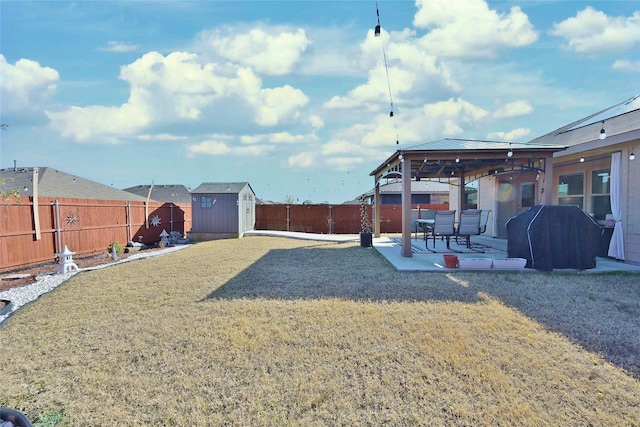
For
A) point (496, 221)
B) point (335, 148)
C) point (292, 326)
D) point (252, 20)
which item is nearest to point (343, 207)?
point (335, 148)

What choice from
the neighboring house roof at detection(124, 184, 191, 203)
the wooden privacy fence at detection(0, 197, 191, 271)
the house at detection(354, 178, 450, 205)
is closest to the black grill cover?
the wooden privacy fence at detection(0, 197, 191, 271)

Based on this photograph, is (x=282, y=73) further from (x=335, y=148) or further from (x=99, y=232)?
(x=99, y=232)

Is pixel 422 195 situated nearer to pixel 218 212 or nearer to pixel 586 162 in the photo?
pixel 218 212

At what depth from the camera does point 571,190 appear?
8961 millimetres

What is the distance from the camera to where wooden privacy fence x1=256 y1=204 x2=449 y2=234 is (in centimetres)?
1684

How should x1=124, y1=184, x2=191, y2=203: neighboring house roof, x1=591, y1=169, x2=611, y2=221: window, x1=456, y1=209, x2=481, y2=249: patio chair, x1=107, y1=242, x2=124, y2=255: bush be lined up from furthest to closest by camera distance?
1. x1=124, y1=184, x2=191, y2=203: neighboring house roof
2. x1=107, y1=242, x2=124, y2=255: bush
3. x1=456, y1=209, x2=481, y2=249: patio chair
4. x1=591, y1=169, x2=611, y2=221: window

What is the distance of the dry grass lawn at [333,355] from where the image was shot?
2.26 metres

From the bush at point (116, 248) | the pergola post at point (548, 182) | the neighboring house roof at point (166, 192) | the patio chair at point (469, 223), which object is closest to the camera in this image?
the pergola post at point (548, 182)

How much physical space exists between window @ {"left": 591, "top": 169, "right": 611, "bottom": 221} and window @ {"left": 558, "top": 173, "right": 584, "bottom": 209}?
0.35 m

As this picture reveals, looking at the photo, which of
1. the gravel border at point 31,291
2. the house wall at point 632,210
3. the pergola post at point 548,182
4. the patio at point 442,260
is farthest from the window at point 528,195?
the gravel border at point 31,291

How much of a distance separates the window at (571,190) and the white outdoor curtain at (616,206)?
143 cm

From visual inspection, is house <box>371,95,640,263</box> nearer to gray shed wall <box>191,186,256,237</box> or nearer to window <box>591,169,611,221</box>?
window <box>591,169,611,221</box>

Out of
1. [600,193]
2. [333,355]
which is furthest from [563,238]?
[333,355]

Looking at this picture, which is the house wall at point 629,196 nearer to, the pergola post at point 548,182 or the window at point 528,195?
the pergola post at point 548,182
